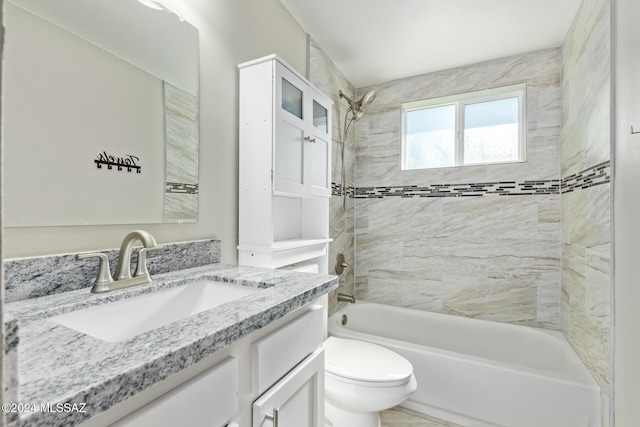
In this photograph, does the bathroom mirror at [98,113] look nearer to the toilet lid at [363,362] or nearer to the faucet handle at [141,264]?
the faucet handle at [141,264]

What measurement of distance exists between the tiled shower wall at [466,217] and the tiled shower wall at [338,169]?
120mm

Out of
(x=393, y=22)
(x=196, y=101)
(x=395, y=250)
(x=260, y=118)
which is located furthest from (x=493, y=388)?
(x=393, y=22)

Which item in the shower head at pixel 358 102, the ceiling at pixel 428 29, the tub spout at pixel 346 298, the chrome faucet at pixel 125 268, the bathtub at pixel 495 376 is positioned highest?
the ceiling at pixel 428 29

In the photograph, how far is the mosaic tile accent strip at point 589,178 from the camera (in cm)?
135

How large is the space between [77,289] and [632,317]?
1.90 metres

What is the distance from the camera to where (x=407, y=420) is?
1.70 m

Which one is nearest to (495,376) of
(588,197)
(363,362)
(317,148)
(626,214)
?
(363,362)

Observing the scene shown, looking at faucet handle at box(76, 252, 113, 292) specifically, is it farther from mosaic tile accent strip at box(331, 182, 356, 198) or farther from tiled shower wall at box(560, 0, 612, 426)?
tiled shower wall at box(560, 0, 612, 426)

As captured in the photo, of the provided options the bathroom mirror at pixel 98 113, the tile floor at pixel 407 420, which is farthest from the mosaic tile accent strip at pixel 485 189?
the tile floor at pixel 407 420

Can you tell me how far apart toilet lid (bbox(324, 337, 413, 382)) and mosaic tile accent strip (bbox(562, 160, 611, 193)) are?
1.28 metres

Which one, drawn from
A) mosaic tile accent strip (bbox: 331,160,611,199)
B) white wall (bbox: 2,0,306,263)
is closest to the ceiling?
white wall (bbox: 2,0,306,263)

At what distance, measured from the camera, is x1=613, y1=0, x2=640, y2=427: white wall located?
43.6 inches

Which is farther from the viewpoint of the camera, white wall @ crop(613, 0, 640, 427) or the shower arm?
the shower arm

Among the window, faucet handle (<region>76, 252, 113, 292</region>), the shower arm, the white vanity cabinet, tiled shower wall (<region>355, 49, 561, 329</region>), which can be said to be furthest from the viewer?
the shower arm
